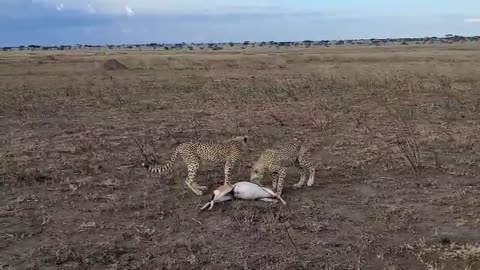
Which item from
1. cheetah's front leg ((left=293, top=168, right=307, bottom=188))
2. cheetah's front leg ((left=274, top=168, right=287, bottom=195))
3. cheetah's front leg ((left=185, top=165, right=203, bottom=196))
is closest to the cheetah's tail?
cheetah's front leg ((left=185, top=165, right=203, bottom=196))

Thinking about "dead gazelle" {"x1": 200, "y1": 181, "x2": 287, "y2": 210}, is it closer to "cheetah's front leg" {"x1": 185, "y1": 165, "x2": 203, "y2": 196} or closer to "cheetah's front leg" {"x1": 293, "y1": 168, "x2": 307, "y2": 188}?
"cheetah's front leg" {"x1": 185, "y1": 165, "x2": 203, "y2": 196}

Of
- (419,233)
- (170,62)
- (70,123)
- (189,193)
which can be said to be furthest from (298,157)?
(170,62)

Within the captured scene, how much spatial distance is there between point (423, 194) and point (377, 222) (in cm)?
154

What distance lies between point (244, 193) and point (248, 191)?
2.4 inches

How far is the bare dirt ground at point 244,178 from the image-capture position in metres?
6.55

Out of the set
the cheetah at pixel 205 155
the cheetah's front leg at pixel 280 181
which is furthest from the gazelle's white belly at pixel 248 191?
the cheetah at pixel 205 155

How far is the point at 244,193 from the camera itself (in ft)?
26.8

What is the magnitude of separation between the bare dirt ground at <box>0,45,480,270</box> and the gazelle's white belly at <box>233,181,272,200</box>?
196 mm

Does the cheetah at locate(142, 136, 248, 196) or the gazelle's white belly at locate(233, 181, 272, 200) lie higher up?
the cheetah at locate(142, 136, 248, 196)

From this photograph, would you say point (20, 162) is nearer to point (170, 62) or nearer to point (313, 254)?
point (313, 254)

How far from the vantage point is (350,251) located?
658cm

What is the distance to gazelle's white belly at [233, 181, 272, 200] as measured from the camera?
816 centimetres

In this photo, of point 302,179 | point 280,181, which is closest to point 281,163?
point 280,181

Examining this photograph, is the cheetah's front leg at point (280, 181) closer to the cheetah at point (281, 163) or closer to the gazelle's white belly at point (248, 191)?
the cheetah at point (281, 163)
